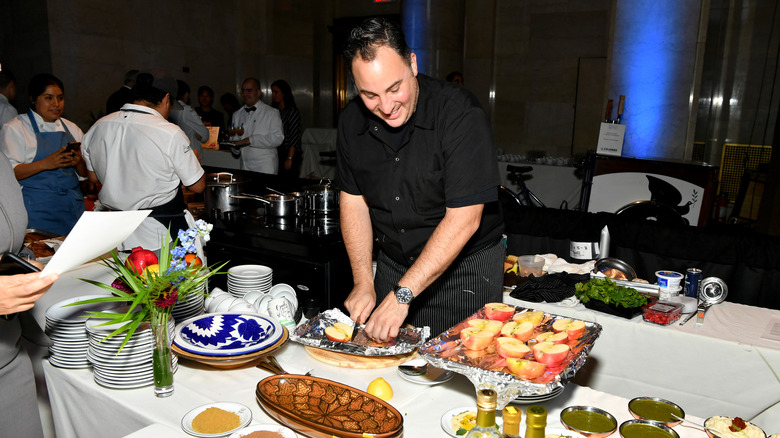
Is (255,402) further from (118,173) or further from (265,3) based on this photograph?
(265,3)

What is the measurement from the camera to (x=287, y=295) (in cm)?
180

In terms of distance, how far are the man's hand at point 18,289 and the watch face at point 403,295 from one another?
79 centimetres

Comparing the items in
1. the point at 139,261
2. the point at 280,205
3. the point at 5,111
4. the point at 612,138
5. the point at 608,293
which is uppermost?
the point at 5,111

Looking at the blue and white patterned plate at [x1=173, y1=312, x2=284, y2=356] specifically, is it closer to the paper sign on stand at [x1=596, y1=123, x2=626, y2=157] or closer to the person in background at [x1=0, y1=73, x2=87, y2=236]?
the person in background at [x1=0, y1=73, x2=87, y2=236]

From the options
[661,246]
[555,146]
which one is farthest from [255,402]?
[555,146]

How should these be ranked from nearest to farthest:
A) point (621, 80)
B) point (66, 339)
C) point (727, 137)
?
point (66, 339), point (621, 80), point (727, 137)

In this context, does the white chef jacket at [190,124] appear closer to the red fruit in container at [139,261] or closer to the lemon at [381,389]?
the red fruit in container at [139,261]

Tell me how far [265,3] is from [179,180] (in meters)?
7.37

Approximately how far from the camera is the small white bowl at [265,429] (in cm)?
114

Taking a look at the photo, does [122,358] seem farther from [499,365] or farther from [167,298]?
[499,365]

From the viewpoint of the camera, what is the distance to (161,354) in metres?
1.31

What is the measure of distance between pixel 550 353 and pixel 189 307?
3.47 feet

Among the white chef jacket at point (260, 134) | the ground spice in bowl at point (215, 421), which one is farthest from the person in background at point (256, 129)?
the ground spice in bowl at point (215, 421)

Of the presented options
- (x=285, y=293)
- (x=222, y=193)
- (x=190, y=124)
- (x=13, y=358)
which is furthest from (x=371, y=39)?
(x=190, y=124)
